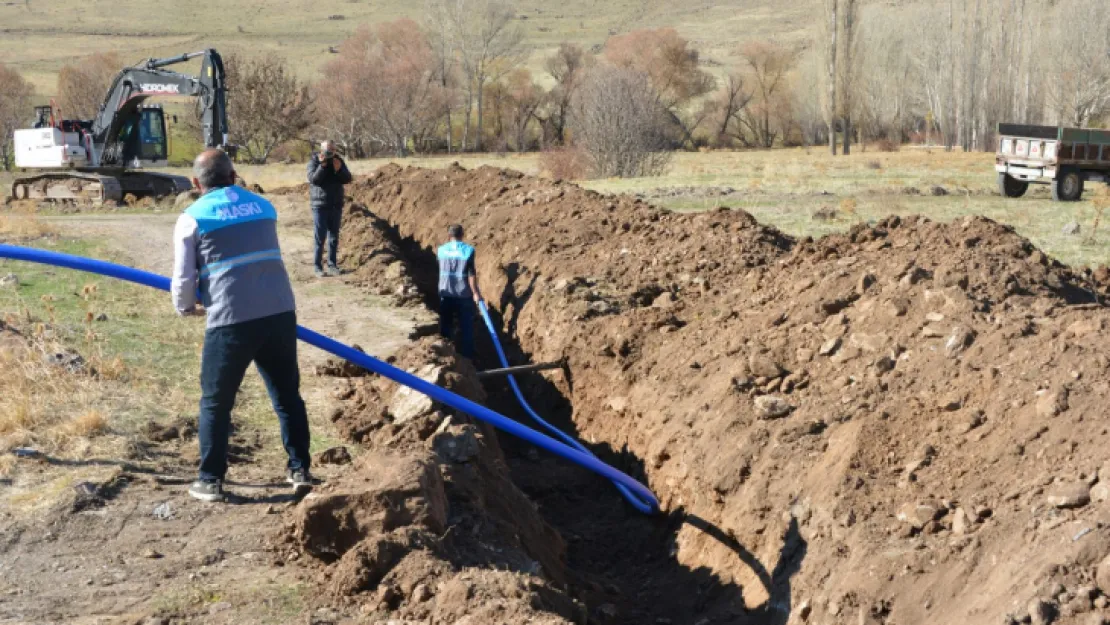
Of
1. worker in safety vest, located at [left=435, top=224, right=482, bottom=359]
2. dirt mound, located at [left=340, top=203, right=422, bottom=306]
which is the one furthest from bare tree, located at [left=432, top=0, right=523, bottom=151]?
worker in safety vest, located at [left=435, top=224, right=482, bottom=359]

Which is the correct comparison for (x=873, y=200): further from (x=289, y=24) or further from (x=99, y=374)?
(x=289, y=24)

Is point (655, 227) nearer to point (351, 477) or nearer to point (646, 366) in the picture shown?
point (646, 366)

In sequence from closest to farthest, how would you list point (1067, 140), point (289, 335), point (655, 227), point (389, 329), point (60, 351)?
point (289, 335) → point (60, 351) → point (389, 329) → point (655, 227) → point (1067, 140)

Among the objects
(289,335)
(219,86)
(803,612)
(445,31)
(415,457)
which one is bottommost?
(803,612)

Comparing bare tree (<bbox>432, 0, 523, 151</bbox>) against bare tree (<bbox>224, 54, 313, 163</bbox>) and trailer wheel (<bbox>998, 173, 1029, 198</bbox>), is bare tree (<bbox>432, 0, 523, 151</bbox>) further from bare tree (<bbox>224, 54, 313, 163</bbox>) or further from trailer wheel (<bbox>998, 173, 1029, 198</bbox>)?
trailer wheel (<bbox>998, 173, 1029, 198</bbox>)

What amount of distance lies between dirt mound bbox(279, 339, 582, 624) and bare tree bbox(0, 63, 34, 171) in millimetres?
48540

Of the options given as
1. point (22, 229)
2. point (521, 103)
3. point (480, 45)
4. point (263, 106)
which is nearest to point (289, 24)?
point (480, 45)

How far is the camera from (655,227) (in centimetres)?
1273

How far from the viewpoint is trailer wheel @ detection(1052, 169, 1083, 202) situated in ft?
71.9

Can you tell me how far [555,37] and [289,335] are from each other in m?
127

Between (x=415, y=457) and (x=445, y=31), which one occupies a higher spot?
(x=445, y=31)

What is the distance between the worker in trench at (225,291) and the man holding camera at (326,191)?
7.55 metres

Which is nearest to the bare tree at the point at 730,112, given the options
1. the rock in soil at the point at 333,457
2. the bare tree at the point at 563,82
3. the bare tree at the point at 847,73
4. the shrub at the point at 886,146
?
the bare tree at the point at 563,82

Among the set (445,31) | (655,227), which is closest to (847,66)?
(445,31)
